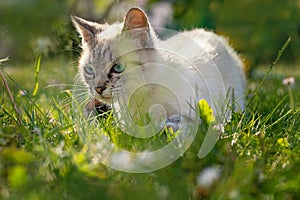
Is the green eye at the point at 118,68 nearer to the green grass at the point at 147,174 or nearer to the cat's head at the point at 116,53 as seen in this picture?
the cat's head at the point at 116,53

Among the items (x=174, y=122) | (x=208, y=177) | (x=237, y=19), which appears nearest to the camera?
(x=208, y=177)

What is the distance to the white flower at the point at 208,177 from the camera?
107 centimetres

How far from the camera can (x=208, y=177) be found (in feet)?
3.56

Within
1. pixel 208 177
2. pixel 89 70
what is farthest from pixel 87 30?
pixel 208 177

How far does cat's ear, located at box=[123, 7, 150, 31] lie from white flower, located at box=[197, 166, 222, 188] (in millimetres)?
890

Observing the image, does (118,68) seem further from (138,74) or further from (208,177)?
(208,177)

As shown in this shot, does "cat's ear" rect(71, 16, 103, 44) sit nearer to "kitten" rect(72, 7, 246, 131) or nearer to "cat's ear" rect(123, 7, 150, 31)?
"kitten" rect(72, 7, 246, 131)

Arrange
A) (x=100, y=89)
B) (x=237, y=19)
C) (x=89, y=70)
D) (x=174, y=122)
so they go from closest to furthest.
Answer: (x=174, y=122)
(x=100, y=89)
(x=89, y=70)
(x=237, y=19)

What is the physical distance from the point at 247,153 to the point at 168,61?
74 centimetres

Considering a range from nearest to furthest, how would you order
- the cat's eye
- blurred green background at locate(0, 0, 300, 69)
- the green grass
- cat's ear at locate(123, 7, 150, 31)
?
the green grass → cat's ear at locate(123, 7, 150, 31) → the cat's eye → blurred green background at locate(0, 0, 300, 69)

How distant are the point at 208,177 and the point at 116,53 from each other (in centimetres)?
97

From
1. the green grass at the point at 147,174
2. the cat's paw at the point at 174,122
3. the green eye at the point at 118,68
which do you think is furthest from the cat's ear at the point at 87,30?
the green grass at the point at 147,174

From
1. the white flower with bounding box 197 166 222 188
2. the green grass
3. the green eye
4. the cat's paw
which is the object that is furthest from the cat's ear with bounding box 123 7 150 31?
the white flower with bounding box 197 166 222 188

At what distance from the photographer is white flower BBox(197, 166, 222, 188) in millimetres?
1075
